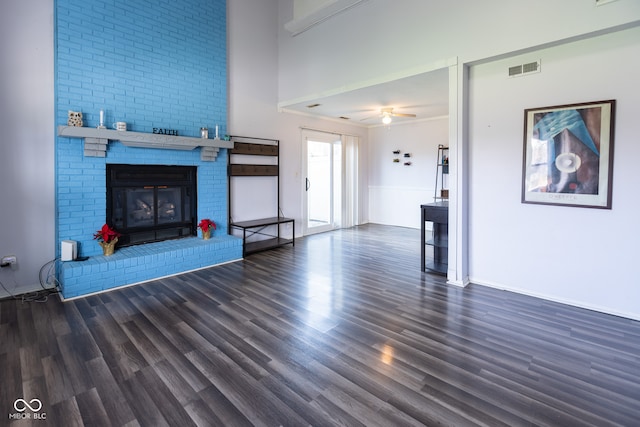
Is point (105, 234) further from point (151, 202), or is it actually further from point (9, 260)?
point (9, 260)

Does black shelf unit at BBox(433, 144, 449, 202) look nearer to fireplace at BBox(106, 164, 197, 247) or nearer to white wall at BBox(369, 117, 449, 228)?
white wall at BBox(369, 117, 449, 228)

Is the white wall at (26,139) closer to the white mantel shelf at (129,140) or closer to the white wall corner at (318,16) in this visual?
the white mantel shelf at (129,140)

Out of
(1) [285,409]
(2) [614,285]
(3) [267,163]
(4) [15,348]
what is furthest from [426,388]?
(3) [267,163]

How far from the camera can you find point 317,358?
2.39 m

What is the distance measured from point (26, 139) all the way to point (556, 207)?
5601 mm

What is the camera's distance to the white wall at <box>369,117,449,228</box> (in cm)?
757

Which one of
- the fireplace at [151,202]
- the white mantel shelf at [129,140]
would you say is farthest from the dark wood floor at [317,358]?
the white mantel shelf at [129,140]

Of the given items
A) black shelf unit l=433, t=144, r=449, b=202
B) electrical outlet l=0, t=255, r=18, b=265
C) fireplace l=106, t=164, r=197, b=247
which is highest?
black shelf unit l=433, t=144, r=449, b=202

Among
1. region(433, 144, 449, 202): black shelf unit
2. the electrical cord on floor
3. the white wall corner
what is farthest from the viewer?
region(433, 144, 449, 202): black shelf unit

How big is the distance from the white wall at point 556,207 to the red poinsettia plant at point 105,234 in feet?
14.0

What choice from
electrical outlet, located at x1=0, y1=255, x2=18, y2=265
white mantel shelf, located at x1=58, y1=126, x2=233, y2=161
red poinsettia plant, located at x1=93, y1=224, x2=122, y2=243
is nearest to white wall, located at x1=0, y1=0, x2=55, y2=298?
electrical outlet, located at x1=0, y1=255, x2=18, y2=265

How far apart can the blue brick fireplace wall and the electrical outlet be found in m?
0.43

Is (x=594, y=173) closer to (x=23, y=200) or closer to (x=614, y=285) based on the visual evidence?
(x=614, y=285)

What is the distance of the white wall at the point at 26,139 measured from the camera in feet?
11.4
